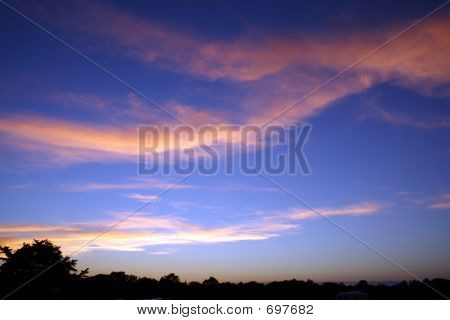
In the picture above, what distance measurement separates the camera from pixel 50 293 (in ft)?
135

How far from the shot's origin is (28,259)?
45281 mm

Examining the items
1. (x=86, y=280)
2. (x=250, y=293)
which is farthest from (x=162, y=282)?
(x=250, y=293)
